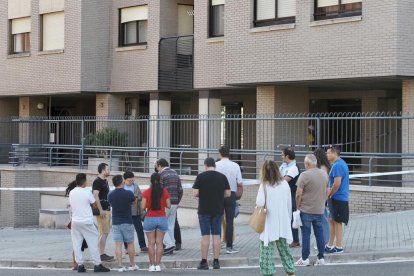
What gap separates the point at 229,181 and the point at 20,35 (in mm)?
18653

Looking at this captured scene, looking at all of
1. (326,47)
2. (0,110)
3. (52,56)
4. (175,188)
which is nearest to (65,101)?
(0,110)

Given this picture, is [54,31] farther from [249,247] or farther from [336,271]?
[336,271]

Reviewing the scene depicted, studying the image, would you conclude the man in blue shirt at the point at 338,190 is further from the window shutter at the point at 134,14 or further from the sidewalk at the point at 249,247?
the window shutter at the point at 134,14

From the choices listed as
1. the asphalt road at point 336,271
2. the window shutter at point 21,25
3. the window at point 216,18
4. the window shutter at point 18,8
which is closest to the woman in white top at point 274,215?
A: the asphalt road at point 336,271

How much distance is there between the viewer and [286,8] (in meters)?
22.5

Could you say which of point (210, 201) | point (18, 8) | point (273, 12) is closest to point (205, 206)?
point (210, 201)

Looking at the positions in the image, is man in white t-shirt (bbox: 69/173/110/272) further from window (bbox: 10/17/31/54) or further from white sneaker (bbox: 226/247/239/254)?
window (bbox: 10/17/31/54)

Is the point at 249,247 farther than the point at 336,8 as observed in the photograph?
No

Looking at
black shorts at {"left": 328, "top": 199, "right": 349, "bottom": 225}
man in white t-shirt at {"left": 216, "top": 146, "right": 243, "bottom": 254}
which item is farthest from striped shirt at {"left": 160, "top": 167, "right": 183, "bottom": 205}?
black shorts at {"left": 328, "top": 199, "right": 349, "bottom": 225}

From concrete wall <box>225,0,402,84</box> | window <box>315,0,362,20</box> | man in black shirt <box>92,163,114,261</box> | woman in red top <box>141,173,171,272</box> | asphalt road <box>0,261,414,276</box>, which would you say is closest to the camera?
asphalt road <box>0,261,414,276</box>

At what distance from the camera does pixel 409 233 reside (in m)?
A: 15.5

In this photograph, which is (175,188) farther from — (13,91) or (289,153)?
(13,91)

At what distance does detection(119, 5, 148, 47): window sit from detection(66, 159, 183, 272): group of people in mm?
14691

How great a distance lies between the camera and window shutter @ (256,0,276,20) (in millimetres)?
22875
